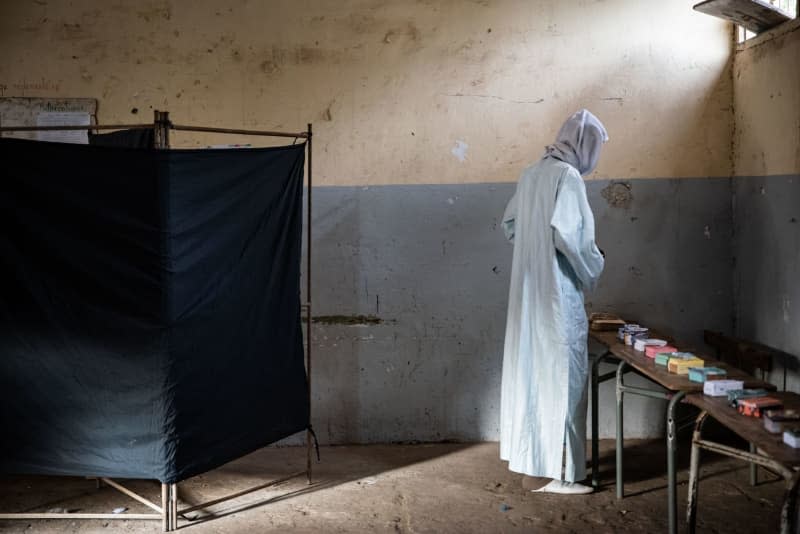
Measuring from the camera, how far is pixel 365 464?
4.07 metres

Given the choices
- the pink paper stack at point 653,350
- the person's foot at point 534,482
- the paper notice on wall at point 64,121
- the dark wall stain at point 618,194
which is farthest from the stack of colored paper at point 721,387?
the paper notice on wall at point 64,121

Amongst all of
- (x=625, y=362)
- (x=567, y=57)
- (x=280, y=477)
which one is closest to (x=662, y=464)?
(x=625, y=362)

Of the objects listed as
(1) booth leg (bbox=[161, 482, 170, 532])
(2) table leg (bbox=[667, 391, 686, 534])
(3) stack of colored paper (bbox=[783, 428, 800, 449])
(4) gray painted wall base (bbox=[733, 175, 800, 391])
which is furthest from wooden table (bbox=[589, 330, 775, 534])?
(1) booth leg (bbox=[161, 482, 170, 532])

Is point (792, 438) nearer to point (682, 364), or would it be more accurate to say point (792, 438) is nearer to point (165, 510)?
point (682, 364)

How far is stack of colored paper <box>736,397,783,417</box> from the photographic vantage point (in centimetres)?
241

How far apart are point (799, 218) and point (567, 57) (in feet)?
4.79

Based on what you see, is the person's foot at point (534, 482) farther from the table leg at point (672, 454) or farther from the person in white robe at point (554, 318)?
the table leg at point (672, 454)

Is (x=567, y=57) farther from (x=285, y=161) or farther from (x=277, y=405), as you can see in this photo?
(x=277, y=405)

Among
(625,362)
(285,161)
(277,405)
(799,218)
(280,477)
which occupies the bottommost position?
(280,477)

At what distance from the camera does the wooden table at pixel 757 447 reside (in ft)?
6.64

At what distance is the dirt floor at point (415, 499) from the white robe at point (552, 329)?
0.75 feet

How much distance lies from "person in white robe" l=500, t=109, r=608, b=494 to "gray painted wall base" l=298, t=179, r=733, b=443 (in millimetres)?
759

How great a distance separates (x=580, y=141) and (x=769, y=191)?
1100mm

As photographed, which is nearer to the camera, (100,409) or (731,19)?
(100,409)
